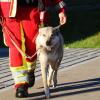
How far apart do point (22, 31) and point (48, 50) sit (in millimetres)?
548

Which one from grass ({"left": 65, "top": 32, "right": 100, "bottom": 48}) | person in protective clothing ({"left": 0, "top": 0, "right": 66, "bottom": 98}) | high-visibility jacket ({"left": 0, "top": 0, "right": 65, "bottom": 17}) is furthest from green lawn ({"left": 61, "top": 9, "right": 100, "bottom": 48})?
person in protective clothing ({"left": 0, "top": 0, "right": 66, "bottom": 98})

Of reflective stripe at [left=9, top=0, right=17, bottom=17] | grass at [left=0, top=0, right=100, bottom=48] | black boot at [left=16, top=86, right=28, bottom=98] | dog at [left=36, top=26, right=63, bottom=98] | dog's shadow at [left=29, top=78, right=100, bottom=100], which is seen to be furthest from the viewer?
grass at [left=0, top=0, right=100, bottom=48]

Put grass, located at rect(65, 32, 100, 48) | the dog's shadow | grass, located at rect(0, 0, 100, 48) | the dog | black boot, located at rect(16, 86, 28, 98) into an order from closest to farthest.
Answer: the dog, black boot, located at rect(16, 86, 28, 98), the dog's shadow, grass, located at rect(65, 32, 100, 48), grass, located at rect(0, 0, 100, 48)

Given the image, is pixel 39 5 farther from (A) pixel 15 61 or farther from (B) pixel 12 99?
(B) pixel 12 99

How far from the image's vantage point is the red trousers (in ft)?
24.3

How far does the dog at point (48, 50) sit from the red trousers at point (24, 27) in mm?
277

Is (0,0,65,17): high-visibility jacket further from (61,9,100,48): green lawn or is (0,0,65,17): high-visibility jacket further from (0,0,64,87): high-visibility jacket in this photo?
(61,9,100,48): green lawn

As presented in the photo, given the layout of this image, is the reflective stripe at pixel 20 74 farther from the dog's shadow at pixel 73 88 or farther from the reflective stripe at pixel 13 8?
the reflective stripe at pixel 13 8

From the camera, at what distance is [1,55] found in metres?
12.2

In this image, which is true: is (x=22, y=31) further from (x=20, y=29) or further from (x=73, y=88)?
(x=73, y=88)

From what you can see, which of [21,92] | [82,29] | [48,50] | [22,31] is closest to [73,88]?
[21,92]

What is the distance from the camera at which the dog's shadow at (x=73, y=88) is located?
25.0ft

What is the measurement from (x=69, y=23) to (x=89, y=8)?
364cm

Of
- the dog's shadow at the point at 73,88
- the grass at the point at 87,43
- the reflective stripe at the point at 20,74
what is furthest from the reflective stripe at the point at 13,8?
the grass at the point at 87,43
